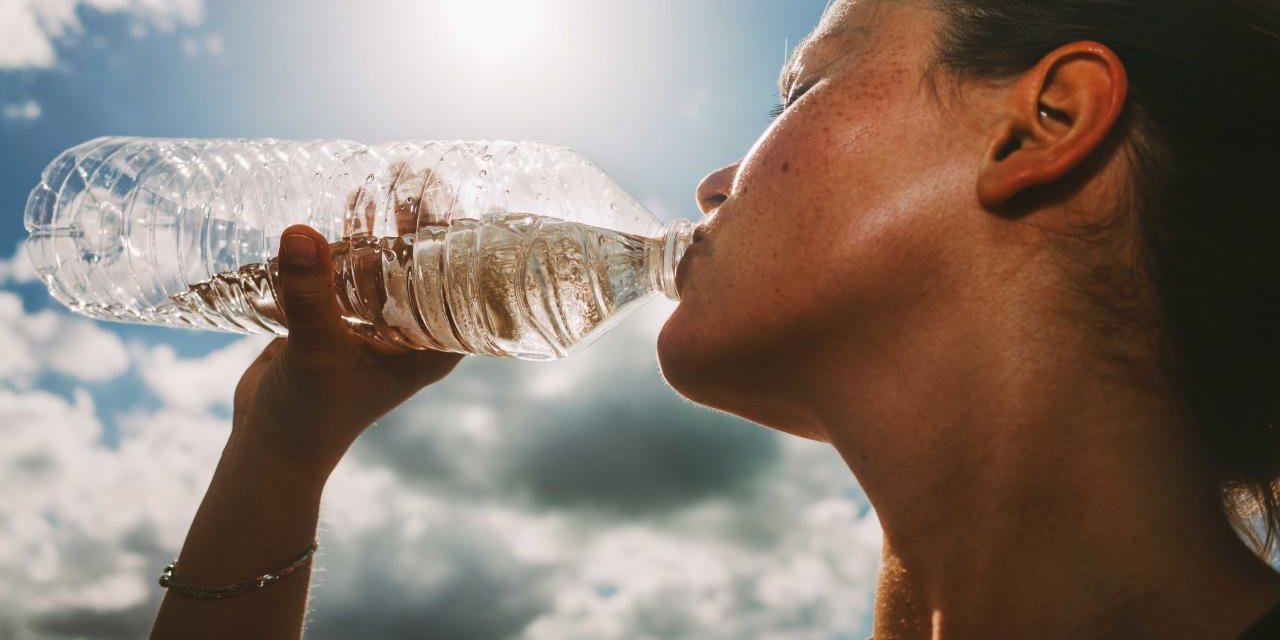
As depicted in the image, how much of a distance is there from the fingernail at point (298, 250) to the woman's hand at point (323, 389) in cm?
17

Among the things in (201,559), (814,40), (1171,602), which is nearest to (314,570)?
(201,559)

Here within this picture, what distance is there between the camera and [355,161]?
2.61 meters

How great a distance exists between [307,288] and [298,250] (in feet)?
0.37

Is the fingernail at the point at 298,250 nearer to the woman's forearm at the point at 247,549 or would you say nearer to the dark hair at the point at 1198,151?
the woman's forearm at the point at 247,549

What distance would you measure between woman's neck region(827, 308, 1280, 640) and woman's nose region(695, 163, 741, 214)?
548 mm

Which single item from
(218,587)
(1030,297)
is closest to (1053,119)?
(1030,297)

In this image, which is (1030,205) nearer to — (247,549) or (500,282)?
(500,282)

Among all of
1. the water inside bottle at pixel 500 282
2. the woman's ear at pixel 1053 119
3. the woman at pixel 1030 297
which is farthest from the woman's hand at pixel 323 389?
the woman's ear at pixel 1053 119

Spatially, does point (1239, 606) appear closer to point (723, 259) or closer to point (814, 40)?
point (723, 259)

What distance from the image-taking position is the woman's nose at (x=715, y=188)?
1.84 m

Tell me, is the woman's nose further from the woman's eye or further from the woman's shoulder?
the woman's shoulder

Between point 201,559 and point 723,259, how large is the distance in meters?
1.66

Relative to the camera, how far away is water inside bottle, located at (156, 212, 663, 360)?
6.63ft

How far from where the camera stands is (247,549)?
2.26 meters
